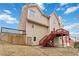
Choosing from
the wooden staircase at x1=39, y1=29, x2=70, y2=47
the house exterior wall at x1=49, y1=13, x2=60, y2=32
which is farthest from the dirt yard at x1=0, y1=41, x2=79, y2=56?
the house exterior wall at x1=49, y1=13, x2=60, y2=32

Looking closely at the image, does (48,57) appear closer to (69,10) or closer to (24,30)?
(24,30)

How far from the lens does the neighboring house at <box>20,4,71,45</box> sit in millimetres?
2904

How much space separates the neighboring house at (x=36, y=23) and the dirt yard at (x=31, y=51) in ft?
0.28

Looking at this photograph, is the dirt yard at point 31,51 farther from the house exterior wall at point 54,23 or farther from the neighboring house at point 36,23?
the house exterior wall at point 54,23

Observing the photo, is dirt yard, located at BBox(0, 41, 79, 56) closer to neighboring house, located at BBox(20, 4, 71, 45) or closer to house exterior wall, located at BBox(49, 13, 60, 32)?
neighboring house, located at BBox(20, 4, 71, 45)

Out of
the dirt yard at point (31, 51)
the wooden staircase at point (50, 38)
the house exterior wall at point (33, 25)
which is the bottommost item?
the dirt yard at point (31, 51)

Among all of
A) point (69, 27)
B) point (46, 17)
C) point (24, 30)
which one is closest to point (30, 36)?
point (24, 30)

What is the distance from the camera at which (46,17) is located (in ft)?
9.66

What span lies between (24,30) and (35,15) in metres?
0.23

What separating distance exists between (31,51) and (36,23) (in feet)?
1.12

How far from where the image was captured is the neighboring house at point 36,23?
2.90m

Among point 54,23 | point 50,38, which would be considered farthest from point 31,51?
point 54,23

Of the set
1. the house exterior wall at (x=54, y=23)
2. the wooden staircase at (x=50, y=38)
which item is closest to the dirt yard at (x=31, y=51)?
the wooden staircase at (x=50, y=38)

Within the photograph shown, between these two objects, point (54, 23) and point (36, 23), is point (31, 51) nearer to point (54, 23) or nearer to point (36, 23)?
point (36, 23)
